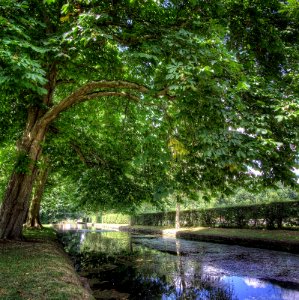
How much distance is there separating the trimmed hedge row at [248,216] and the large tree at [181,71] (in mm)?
8963

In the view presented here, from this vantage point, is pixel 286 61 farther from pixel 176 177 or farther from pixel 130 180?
pixel 130 180

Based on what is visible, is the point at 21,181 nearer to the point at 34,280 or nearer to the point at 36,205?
the point at 34,280

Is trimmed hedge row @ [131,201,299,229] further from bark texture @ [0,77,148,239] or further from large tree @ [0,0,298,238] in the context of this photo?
bark texture @ [0,77,148,239]

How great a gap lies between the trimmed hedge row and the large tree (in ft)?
29.4

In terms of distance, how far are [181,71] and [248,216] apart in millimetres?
16065

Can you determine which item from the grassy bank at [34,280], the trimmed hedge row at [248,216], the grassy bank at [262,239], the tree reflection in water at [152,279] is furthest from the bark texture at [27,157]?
the trimmed hedge row at [248,216]

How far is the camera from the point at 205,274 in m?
8.48

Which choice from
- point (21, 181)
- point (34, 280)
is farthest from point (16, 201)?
point (34, 280)

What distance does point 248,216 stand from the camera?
19094 mm

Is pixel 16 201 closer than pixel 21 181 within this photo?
Yes

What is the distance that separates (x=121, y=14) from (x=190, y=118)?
3207 mm

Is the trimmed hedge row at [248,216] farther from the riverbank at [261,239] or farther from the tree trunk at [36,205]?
the tree trunk at [36,205]

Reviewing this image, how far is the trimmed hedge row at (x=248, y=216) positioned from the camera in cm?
1632

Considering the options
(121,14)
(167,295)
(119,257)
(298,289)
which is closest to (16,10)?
(121,14)
